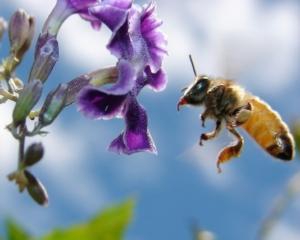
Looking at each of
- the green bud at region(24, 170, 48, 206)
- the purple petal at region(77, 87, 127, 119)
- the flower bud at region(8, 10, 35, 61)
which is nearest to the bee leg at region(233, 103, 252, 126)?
the purple petal at region(77, 87, 127, 119)

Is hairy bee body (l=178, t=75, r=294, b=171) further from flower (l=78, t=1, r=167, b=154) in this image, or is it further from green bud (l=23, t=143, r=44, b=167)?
green bud (l=23, t=143, r=44, b=167)

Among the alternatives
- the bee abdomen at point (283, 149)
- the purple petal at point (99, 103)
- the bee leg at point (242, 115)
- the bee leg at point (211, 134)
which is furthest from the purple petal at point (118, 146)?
the bee abdomen at point (283, 149)

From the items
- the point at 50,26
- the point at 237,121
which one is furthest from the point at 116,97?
the point at 237,121

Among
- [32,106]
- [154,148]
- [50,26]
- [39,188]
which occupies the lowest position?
[39,188]

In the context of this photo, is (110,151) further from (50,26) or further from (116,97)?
(50,26)

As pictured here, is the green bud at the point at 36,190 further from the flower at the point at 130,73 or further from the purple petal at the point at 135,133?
A: the purple petal at the point at 135,133
